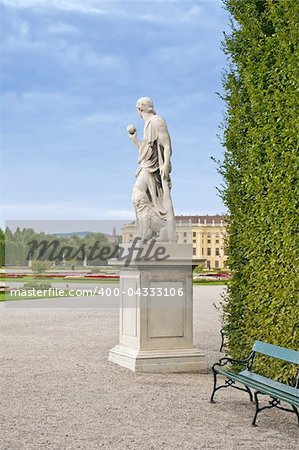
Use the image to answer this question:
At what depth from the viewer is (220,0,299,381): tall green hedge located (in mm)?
7359

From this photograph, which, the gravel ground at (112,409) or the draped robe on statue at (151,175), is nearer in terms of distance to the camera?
the gravel ground at (112,409)

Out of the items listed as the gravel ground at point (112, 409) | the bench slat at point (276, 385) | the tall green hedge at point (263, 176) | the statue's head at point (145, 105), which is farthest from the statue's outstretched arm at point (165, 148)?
the bench slat at point (276, 385)

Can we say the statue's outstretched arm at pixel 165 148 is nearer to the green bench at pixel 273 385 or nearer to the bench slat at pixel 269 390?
the green bench at pixel 273 385

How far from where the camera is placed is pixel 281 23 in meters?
7.76

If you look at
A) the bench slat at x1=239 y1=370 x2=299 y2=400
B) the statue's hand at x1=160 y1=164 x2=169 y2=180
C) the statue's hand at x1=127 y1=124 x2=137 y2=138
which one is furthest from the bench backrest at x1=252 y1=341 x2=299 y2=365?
the statue's hand at x1=127 y1=124 x2=137 y2=138

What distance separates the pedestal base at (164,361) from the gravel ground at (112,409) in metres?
0.18

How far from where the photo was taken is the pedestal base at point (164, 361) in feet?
29.2

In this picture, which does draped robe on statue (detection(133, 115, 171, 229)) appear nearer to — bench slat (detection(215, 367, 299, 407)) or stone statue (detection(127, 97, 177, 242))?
stone statue (detection(127, 97, 177, 242))

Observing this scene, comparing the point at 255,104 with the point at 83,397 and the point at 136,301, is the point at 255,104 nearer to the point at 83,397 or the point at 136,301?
the point at 136,301

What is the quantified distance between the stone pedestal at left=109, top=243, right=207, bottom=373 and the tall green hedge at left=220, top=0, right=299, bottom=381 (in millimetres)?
695

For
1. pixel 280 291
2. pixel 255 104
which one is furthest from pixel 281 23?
pixel 280 291

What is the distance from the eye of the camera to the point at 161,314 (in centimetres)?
911

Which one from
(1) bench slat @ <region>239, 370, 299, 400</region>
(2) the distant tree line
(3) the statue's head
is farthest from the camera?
(2) the distant tree line

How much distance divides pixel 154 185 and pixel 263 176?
2.10 m
